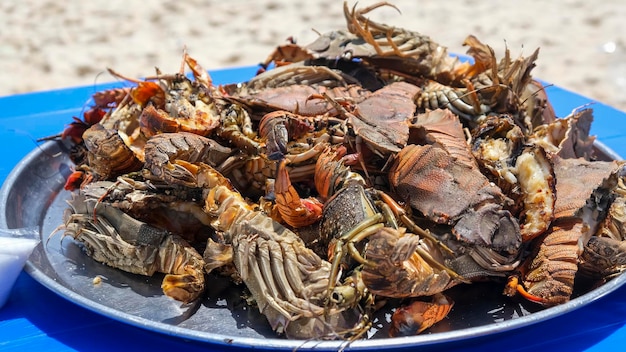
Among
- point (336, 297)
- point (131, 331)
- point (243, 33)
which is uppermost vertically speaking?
point (243, 33)

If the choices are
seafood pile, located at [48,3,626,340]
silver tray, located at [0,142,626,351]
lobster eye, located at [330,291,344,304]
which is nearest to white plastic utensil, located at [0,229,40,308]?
silver tray, located at [0,142,626,351]

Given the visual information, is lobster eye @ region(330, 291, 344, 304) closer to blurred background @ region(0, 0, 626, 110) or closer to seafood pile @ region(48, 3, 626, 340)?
seafood pile @ region(48, 3, 626, 340)

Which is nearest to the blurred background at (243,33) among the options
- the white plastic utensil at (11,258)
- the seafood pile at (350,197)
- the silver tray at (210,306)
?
the seafood pile at (350,197)

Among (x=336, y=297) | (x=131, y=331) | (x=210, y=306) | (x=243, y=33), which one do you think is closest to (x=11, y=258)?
(x=131, y=331)

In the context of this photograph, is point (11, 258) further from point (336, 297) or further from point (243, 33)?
point (243, 33)

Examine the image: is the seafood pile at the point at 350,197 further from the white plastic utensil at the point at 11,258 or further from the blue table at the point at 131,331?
the white plastic utensil at the point at 11,258

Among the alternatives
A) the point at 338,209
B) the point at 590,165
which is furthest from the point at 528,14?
the point at 338,209

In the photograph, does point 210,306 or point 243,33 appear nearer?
point 210,306

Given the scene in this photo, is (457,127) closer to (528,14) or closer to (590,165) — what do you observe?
(590,165)
